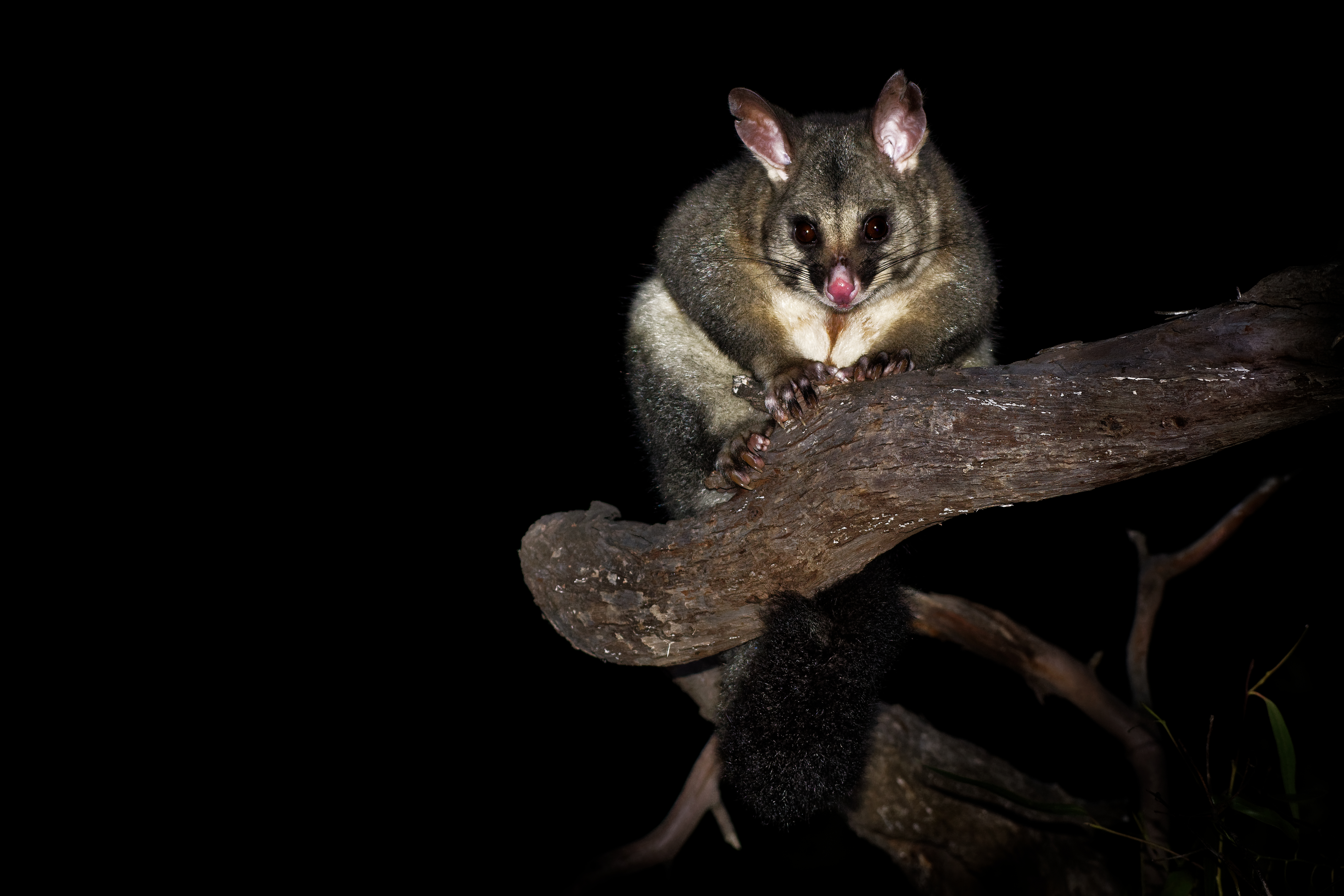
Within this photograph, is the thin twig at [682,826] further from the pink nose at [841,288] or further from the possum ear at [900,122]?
the possum ear at [900,122]

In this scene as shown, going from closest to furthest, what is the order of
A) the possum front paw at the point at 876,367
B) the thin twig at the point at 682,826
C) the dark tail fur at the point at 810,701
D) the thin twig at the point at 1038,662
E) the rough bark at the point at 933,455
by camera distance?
the rough bark at the point at 933,455 → the dark tail fur at the point at 810,701 → the possum front paw at the point at 876,367 → the thin twig at the point at 1038,662 → the thin twig at the point at 682,826

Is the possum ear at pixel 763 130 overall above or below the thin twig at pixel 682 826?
above

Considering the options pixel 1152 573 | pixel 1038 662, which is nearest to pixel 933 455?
pixel 1038 662

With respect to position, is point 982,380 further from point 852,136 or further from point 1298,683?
point 1298,683

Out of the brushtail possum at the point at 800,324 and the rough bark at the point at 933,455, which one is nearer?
the rough bark at the point at 933,455

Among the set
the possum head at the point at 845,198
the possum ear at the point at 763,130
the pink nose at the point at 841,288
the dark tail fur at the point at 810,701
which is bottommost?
the dark tail fur at the point at 810,701

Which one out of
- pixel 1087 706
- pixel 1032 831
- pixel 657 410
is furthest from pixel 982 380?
pixel 1032 831

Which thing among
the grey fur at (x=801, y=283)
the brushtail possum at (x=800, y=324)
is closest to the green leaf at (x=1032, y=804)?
the brushtail possum at (x=800, y=324)
